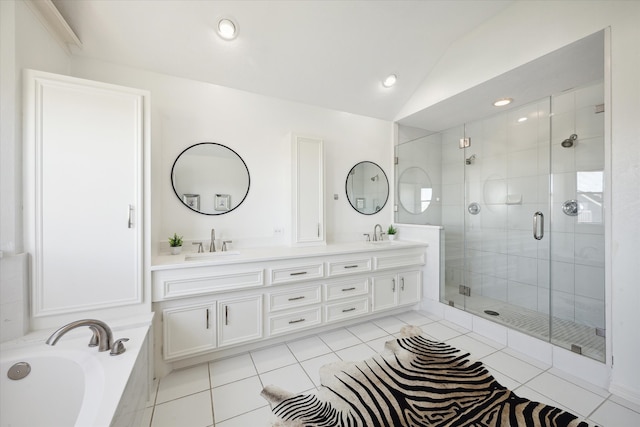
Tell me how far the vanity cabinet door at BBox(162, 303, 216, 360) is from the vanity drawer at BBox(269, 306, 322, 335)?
1.62 feet

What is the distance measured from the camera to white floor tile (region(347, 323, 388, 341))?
2400 millimetres

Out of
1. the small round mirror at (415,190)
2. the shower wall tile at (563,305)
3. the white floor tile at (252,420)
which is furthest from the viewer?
the small round mirror at (415,190)

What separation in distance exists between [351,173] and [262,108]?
131cm

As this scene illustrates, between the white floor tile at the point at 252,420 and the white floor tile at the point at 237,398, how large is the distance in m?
0.03

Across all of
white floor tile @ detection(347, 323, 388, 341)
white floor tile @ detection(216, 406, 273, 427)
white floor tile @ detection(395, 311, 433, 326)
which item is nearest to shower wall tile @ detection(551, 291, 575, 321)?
white floor tile @ detection(395, 311, 433, 326)

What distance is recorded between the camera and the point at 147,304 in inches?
67.3

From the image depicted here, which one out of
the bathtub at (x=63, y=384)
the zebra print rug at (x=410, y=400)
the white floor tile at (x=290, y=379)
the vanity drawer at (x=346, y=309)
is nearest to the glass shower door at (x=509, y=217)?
the zebra print rug at (x=410, y=400)

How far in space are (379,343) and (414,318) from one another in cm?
78

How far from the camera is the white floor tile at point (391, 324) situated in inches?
99.7

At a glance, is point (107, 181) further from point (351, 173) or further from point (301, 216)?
point (351, 173)

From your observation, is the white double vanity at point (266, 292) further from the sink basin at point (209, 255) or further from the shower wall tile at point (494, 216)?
the shower wall tile at point (494, 216)

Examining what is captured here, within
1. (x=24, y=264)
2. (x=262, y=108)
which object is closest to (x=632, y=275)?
(x=262, y=108)

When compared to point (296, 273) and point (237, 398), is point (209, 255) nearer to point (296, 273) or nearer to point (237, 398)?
point (296, 273)

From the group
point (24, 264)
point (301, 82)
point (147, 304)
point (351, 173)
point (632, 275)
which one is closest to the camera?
point (24, 264)
